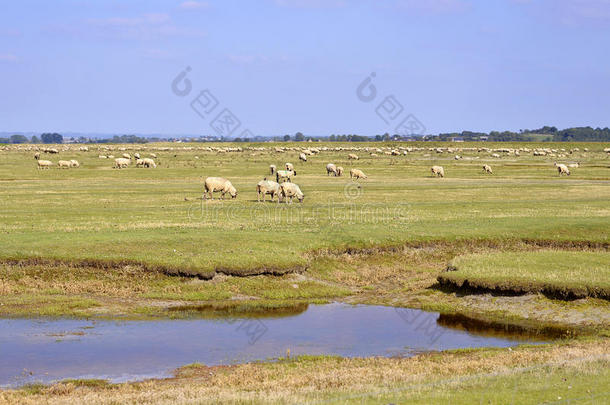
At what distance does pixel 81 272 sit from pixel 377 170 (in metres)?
70.4

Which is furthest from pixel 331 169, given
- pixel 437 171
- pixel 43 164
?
pixel 43 164

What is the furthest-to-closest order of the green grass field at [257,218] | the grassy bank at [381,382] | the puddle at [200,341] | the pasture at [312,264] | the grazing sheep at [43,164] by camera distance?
the grazing sheep at [43,164]
the green grass field at [257,218]
the pasture at [312,264]
the puddle at [200,341]
the grassy bank at [381,382]

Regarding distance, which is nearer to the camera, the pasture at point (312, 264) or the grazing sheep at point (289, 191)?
the pasture at point (312, 264)

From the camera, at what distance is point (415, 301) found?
28.9m

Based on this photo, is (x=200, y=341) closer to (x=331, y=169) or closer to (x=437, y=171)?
(x=331, y=169)

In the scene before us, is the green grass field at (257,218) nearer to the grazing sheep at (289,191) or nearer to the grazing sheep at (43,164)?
the grazing sheep at (289,191)

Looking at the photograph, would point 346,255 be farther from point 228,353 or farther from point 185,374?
point 185,374

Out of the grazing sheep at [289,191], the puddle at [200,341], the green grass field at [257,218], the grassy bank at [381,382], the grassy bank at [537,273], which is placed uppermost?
the grazing sheep at [289,191]

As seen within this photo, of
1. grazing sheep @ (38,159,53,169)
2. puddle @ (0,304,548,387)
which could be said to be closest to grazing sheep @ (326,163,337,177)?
grazing sheep @ (38,159,53,169)

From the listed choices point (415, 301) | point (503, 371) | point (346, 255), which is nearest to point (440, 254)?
point (346, 255)

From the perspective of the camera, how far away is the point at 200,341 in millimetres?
23031

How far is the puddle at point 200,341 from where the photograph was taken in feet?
65.8

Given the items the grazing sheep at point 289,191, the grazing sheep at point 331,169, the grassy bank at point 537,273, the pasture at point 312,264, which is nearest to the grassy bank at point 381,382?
the pasture at point 312,264

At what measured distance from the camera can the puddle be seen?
20.0 metres
